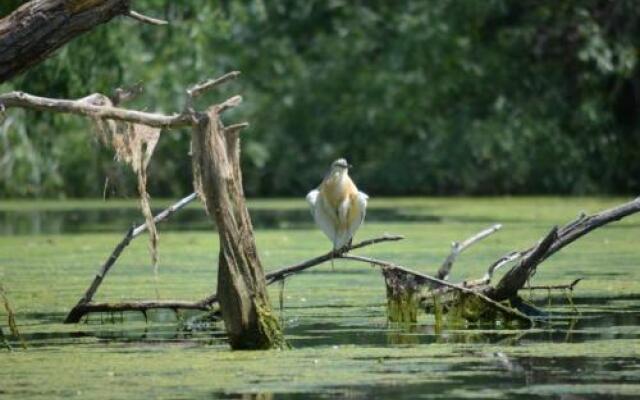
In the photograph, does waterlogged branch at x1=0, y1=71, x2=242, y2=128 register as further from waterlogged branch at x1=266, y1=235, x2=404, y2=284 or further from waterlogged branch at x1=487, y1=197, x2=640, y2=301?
waterlogged branch at x1=487, y1=197, x2=640, y2=301

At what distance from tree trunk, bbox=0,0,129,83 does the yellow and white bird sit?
9.29ft

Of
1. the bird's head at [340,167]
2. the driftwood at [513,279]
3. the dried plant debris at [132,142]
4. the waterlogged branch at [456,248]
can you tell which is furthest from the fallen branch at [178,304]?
the bird's head at [340,167]

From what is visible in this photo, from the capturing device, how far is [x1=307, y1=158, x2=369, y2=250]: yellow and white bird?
11.6 meters

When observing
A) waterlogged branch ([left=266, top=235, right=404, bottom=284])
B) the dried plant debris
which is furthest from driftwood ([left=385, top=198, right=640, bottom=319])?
the dried plant debris

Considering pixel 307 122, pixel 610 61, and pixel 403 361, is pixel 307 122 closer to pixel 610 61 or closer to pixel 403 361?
pixel 610 61

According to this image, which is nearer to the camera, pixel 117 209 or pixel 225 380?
pixel 225 380

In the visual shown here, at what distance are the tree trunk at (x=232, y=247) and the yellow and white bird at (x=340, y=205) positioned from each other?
2223 mm

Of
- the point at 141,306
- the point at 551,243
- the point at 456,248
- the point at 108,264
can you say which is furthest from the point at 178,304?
the point at 551,243

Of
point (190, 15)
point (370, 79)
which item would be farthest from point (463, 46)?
point (190, 15)

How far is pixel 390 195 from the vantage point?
3259 cm

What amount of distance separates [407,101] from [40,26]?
2298cm

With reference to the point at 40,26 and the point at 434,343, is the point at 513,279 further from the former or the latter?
the point at 40,26

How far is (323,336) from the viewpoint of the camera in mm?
10000

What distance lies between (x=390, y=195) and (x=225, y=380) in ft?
80.6
